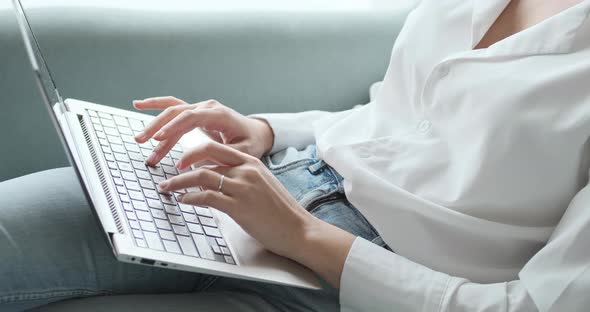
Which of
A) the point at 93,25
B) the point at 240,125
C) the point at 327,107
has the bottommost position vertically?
the point at 327,107

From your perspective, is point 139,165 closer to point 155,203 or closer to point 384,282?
point 155,203

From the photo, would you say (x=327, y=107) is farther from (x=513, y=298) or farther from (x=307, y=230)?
(x=513, y=298)

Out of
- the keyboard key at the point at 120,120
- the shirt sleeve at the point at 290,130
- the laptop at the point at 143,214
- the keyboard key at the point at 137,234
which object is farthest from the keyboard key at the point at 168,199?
the shirt sleeve at the point at 290,130

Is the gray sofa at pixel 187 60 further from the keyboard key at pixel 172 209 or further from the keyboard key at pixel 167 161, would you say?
the keyboard key at pixel 172 209

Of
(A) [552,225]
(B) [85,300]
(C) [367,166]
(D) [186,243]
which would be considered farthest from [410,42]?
(B) [85,300]

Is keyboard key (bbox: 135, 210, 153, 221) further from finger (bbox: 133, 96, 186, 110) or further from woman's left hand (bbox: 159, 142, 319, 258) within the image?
finger (bbox: 133, 96, 186, 110)

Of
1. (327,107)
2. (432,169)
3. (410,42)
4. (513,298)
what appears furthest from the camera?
(327,107)

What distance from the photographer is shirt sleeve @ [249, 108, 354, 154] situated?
1.16 m

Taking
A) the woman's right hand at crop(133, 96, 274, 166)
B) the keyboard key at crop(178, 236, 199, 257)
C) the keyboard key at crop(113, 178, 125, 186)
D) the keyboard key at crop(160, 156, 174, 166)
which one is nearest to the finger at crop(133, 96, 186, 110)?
the woman's right hand at crop(133, 96, 274, 166)

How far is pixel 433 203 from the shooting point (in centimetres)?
90

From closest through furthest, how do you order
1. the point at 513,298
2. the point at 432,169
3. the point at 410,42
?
1. the point at 513,298
2. the point at 432,169
3. the point at 410,42

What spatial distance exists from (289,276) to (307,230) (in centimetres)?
7

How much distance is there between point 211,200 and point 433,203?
0.92 feet

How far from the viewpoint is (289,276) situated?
2.71 feet
